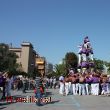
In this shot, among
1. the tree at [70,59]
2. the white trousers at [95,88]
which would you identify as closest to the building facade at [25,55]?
the tree at [70,59]

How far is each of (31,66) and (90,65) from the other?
112 m

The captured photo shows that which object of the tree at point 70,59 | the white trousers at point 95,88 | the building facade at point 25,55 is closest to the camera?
the white trousers at point 95,88

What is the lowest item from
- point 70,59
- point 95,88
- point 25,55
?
point 95,88

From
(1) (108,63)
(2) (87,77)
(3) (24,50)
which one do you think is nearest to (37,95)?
(2) (87,77)

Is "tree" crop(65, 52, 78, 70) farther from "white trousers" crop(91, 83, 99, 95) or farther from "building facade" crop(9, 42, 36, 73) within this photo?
"white trousers" crop(91, 83, 99, 95)

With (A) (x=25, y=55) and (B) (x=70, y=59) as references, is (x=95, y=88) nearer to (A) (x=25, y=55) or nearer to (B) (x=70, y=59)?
(B) (x=70, y=59)

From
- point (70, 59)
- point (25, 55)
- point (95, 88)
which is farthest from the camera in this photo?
point (25, 55)

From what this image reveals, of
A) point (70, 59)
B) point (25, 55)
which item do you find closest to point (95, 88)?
point (70, 59)

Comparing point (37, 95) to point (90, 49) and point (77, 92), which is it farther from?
point (90, 49)

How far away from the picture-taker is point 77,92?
94.2ft

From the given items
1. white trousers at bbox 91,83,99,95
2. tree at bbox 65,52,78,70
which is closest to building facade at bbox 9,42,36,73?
tree at bbox 65,52,78,70

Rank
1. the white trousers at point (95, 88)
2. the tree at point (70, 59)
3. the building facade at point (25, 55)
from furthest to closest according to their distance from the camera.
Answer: the building facade at point (25, 55) < the tree at point (70, 59) < the white trousers at point (95, 88)

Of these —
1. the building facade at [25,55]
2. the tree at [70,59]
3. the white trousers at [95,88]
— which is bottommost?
the white trousers at [95,88]

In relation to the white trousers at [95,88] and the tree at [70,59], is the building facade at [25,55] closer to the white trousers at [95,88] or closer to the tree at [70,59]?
the tree at [70,59]
